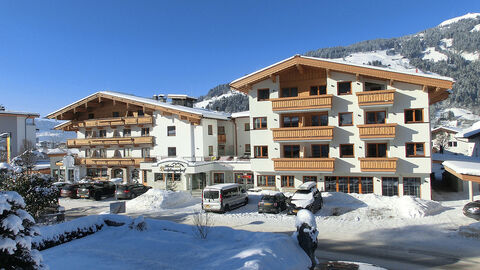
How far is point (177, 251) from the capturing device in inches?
467

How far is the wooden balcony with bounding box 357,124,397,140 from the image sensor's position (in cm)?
2494

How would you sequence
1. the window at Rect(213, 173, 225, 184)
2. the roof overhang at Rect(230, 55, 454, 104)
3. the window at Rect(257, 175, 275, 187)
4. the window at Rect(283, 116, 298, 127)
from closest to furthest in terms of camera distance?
the roof overhang at Rect(230, 55, 454, 104) → the window at Rect(283, 116, 298, 127) → the window at Rect(257, 175, 275, 187) → the window at Rect(213, 173, 225, 184)

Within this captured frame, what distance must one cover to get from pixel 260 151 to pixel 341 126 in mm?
7914

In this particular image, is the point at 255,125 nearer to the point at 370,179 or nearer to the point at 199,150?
the point at 199,150

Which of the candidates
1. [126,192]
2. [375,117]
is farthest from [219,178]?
[375,117]

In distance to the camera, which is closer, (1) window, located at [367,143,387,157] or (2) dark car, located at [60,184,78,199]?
(1) window, located at [367,143,387,157]

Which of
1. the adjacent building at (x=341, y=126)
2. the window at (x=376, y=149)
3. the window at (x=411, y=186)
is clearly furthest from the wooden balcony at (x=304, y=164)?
the window at (x=411, y=186)

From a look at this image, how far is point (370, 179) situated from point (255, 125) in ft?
37.8

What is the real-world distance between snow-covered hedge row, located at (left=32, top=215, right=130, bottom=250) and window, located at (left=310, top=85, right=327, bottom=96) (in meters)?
19.9

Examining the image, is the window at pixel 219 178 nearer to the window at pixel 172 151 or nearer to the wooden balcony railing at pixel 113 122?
the window at pixel 172 151

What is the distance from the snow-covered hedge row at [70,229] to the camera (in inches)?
512

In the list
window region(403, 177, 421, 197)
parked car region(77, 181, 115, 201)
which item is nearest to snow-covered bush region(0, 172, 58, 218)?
parked car region(77, 181, 115, 201)

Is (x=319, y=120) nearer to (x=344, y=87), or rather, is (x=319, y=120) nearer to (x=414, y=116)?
(x=344, y=87)

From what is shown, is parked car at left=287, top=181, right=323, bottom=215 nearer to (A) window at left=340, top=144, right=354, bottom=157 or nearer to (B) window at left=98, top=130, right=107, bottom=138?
(A) window at left=340, top=144, right=354, bottom=157
